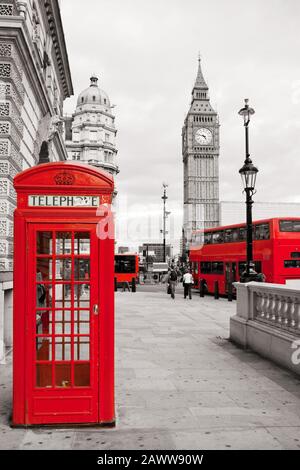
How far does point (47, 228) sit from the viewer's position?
16.0 feet

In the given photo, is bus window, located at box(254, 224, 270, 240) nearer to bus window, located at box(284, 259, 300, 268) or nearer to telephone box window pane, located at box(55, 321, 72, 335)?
bus window, located at box(284, 259, 300, 268)

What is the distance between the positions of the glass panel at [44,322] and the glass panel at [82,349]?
1.00 feet

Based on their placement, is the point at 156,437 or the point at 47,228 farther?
the point at 47,228

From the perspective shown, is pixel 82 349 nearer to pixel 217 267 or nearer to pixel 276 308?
pixel 276 308

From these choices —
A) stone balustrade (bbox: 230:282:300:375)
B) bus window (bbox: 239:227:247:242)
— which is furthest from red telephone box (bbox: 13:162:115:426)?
bus window (bbox: 239:227:247:242)

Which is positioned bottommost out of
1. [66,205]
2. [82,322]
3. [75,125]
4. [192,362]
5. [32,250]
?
[192,362]

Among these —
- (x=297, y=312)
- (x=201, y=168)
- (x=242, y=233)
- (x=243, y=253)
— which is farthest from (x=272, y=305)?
(x=201, y=168)

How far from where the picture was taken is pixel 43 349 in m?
4.90

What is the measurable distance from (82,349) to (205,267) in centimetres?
2378

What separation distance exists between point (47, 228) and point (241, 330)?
227 inches

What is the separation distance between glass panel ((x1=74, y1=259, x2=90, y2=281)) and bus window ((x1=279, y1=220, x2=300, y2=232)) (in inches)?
665

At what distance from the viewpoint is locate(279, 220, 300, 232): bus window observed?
20656 mm
